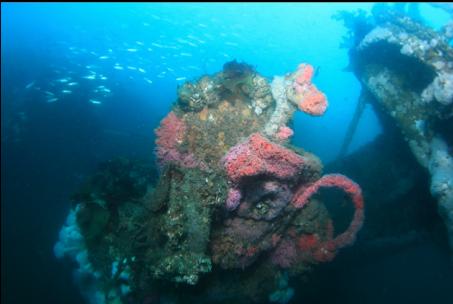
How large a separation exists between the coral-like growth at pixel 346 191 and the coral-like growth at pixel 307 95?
1325mm

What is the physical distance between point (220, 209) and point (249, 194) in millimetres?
649

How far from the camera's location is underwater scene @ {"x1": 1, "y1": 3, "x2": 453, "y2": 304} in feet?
18.2

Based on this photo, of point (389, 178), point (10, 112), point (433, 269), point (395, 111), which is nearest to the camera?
point (395, 111)

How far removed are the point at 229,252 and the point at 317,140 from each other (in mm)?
36227

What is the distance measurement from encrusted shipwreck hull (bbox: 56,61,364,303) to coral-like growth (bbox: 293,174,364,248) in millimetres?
19

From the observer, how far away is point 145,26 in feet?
184

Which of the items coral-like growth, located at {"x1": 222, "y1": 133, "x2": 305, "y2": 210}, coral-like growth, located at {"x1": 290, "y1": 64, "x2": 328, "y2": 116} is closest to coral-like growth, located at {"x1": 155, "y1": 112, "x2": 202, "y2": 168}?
coral-like growth, located at {"x1": 222, "y1": 133, "x2": 305, "y2": 210}

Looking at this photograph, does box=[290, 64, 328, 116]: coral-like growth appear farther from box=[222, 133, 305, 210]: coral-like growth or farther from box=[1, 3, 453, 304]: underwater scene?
box=[222, 133, 305, 210]: coral-like growth

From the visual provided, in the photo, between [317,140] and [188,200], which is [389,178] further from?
[317,140]

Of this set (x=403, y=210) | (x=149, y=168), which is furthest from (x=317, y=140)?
(x=149, y=168)

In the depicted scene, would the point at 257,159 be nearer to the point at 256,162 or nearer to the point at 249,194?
the point at 256,162

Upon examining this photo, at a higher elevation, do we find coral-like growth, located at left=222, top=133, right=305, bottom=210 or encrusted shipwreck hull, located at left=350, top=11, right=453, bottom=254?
encrusted shipwreck hull, located at left=350, top=11, right=453, bottom=254

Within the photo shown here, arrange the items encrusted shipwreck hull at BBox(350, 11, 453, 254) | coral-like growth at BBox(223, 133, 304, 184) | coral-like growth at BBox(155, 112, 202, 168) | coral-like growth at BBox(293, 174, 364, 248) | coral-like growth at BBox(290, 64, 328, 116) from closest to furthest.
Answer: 1. coral-like growth at BBox(223, 133, 304, 184)
2. coral-like growth at BBox(293, 174, 364, 248)
3. coral-like growth at BBox(290, 64, 328, 116)
4. coral-like growth at BBox(155, 112, 202, 168)
5. encrusted shipwreck hull at BBox(350, 11, 453, 254)

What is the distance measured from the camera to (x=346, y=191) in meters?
6.02
